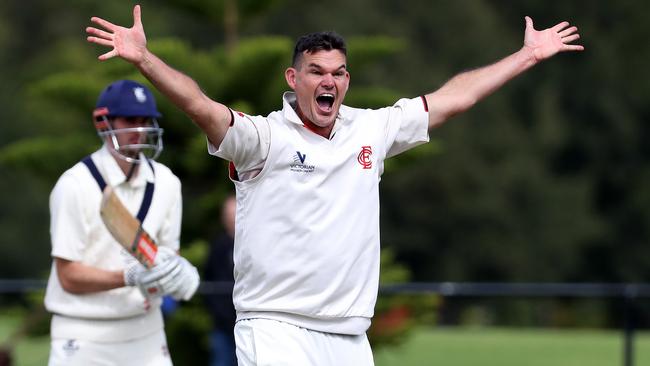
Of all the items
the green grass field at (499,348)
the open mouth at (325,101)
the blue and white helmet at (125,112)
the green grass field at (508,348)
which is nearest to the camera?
the open mouth at (325,101)

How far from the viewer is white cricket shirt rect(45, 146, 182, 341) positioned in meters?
6.21

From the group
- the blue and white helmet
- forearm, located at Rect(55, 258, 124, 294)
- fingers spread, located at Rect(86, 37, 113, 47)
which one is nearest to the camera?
fingers spread, located at Rect(86, 37, 113, 47)

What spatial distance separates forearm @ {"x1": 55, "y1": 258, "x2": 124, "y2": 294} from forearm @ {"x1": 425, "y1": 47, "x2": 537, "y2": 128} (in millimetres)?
1534

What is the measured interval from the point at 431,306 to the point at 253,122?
1007 centimetres

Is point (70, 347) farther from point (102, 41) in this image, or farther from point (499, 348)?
point (499, 348)

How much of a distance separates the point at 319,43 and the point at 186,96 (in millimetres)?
654

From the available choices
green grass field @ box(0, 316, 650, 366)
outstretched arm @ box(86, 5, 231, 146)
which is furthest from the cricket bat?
green grass field @ box(0, 316, 650, 366)

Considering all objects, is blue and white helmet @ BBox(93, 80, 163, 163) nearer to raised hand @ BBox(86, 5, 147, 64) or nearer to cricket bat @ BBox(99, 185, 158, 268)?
cricket bat @ BBox(99, 185, 158, 268)

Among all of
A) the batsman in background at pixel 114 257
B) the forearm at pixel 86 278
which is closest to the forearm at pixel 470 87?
the batsman in background at pixel 114 257

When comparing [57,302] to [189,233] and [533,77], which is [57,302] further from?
[533,77]

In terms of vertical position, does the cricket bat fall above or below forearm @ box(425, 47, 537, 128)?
below

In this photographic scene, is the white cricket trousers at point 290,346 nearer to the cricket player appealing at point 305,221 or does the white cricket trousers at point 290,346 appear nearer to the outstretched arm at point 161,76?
the cricket player appealing at point 305,221

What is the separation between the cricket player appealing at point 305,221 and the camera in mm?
5367

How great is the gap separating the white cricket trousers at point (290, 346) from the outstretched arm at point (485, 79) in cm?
104
